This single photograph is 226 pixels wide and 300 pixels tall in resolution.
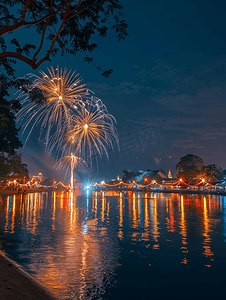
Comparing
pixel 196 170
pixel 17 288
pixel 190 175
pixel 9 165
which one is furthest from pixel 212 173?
pixel 17 288

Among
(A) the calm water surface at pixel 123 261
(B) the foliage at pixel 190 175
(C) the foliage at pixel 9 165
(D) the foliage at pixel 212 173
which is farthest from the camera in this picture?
(B) the foliage at pixel 190 175

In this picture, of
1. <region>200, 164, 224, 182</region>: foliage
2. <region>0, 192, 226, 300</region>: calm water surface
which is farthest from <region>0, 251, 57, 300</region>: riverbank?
<region>200, 164, 224, 182</region>: foliage

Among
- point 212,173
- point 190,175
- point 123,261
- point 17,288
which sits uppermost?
point 212,173

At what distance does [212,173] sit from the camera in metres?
100

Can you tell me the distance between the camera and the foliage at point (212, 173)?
10044 centimetres

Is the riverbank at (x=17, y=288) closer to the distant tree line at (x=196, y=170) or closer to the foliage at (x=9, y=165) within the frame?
the foliage at (x=9, y=165)

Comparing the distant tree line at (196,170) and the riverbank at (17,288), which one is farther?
the distant tree line at (196,170)

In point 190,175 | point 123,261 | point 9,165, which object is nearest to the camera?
point 123,261

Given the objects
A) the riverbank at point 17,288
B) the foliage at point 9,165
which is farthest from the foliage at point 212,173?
the riverbank at point 17,288

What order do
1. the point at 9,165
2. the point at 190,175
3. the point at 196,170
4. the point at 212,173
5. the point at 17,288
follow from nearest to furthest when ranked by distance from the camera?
the point at 17,288
the point at 9,165
the point at 212,173
the point at 190,175
the point at 196,170

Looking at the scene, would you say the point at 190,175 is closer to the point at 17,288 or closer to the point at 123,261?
the point at 123,261

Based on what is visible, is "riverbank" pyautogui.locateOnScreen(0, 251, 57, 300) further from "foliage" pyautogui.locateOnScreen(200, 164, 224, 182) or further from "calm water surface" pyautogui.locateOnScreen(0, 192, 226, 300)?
"foliage" pyautogui.locateOnScreen(200, 164, 224, 182)

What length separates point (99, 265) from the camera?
8.25 meters

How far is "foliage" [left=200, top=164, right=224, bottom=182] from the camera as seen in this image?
100 meters
